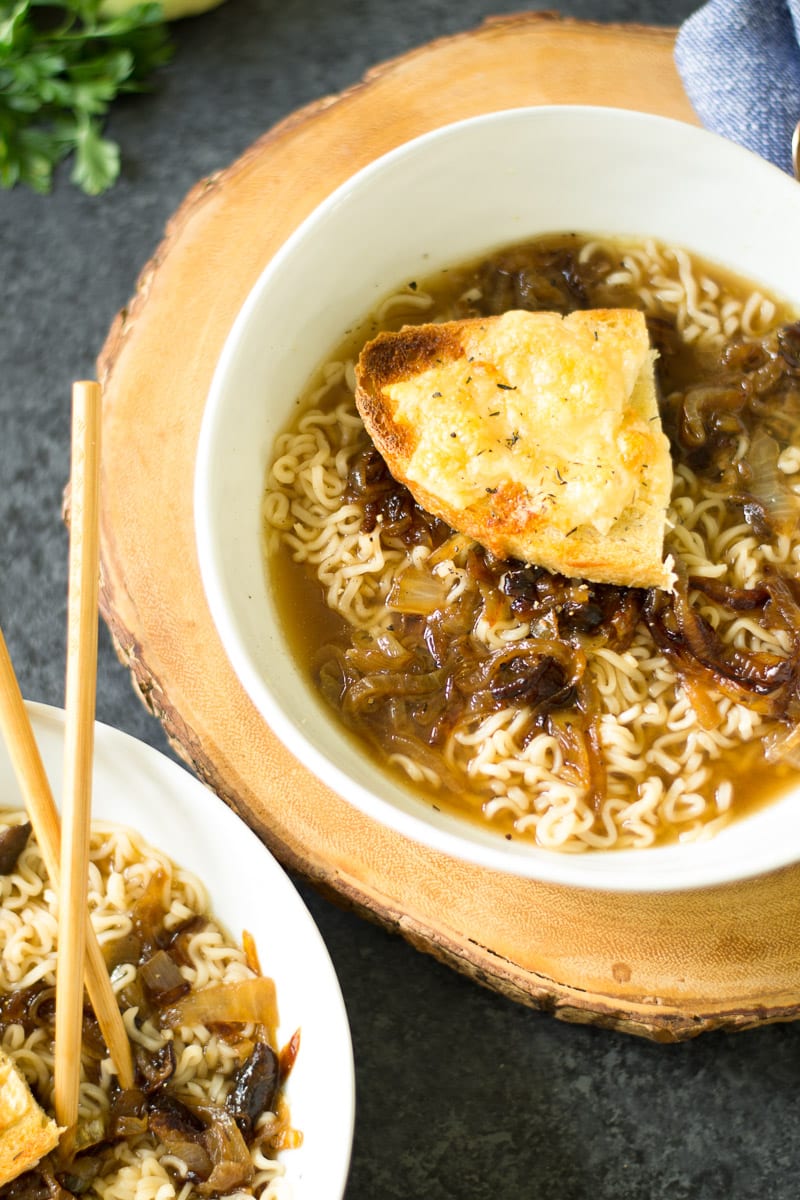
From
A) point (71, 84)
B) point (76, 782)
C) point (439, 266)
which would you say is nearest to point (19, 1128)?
point (76, 782)

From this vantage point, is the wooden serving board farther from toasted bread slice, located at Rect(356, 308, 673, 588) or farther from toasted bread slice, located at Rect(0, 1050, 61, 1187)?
toasted bread slice, located at Rect(0, 1050, 61, 1187)

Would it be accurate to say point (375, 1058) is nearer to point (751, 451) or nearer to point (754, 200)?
point (751, 451)

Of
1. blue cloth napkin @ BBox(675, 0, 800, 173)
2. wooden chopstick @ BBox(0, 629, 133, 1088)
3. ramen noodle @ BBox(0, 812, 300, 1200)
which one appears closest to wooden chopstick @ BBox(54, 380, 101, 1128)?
wooden chopstick @ BBox(0, 629, 133, 1088)

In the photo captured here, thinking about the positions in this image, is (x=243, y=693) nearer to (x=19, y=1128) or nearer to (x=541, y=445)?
(x=541, y=445)

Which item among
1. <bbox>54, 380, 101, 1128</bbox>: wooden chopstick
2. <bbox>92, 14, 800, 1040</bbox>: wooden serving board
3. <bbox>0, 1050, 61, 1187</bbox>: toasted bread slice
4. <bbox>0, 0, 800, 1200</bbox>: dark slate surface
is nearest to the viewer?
<bbox>54, 380, 101, 1128</bbox>: wooden chopstick

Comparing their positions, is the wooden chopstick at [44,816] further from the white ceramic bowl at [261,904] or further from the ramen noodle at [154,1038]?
the white ceramic bowl at [261,904]

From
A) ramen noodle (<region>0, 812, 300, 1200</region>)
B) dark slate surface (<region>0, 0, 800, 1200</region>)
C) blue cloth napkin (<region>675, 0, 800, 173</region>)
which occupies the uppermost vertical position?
blue cloth napkin (<region>675, 0, 800, 173</region>)

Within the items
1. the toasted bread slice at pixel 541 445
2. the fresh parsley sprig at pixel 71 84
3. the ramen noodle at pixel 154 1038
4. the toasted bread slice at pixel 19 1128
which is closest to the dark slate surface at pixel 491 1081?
the ramen noodle at pixel 154 1038

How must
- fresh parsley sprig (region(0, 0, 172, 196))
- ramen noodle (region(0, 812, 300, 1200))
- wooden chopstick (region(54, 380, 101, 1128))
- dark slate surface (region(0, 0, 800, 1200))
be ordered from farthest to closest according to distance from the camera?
1. fresh parsley sprig (region(0, 0, 172, 196))
2. dark slate surface (region(0, 0, 800, 1200))
3. ramen noodle (region(0, 812, 300, 1200))
4. wooden chopstick (region(54, 380, 101, 1128))
